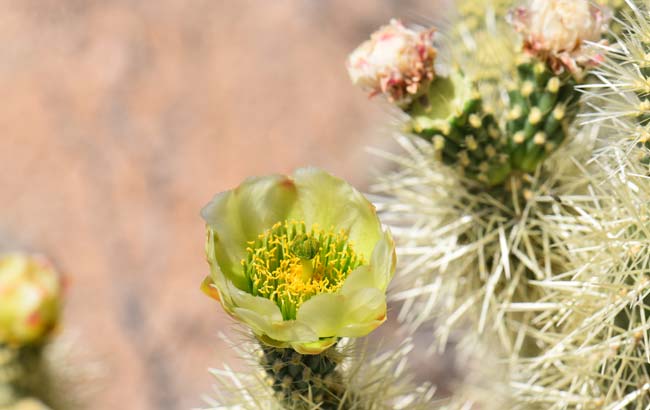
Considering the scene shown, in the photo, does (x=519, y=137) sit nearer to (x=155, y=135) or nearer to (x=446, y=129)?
(x=446, y=129)

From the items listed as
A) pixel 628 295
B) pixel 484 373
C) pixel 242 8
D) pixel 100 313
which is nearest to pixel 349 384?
pixel 628 295

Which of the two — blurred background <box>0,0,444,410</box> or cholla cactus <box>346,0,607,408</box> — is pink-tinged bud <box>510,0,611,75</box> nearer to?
cholla cactus <box>346,0,607,408</box>

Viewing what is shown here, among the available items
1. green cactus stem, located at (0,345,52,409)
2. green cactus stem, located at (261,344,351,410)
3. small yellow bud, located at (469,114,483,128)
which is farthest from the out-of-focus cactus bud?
green cactus stem, located at (0,345,52,409)

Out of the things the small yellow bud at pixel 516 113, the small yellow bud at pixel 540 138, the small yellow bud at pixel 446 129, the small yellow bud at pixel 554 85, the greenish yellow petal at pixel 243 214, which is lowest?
the small yellow bud at pixel 540 138

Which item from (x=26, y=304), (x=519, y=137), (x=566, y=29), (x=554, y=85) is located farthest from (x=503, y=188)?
(x=26, y=304)

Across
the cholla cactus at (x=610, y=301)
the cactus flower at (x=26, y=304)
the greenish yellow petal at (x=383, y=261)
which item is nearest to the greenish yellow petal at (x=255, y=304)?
the greenish yellow petal at (x=383, y=261)

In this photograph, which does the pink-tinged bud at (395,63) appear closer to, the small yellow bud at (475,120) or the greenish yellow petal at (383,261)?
the small yellow bud at (475,120)

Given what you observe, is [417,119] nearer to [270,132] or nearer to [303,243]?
[303,243]
